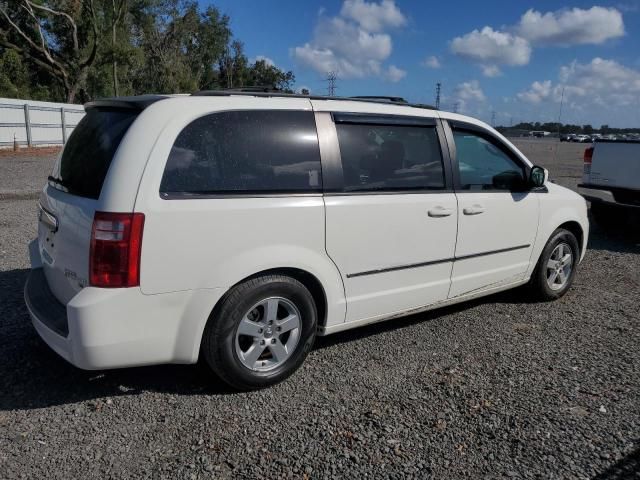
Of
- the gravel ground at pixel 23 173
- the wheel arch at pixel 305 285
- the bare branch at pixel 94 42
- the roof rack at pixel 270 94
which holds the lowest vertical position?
the gravel ground at pixel 23 173

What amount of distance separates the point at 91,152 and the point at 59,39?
139 feet

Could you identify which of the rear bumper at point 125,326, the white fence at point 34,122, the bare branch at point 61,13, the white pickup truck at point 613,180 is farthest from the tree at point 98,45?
the rear bumper at point 125,326

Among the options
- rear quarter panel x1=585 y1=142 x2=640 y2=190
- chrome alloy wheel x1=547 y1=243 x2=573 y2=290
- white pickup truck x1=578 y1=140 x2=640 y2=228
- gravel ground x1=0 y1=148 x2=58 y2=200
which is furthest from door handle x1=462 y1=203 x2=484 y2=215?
gravel ground x1=0 y1=148 x2=58 y2=200

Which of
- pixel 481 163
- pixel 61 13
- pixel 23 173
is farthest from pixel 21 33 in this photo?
pixel 481 163

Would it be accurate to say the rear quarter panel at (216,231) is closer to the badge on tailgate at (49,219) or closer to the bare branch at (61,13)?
the badge on tailgate at (49,219)

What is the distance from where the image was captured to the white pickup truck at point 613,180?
7.89m

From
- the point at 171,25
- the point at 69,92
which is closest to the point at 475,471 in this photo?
the point at 69,92

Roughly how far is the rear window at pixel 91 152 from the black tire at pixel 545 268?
3.88 metres

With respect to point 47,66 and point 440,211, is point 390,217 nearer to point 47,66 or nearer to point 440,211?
point 440,211

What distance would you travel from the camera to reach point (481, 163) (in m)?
4.55

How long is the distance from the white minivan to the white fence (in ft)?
69.5

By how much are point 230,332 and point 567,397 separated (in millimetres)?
2193

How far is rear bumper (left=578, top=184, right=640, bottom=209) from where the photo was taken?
797 cm

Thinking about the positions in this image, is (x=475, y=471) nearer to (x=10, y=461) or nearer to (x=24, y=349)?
(x=10, y=461)
